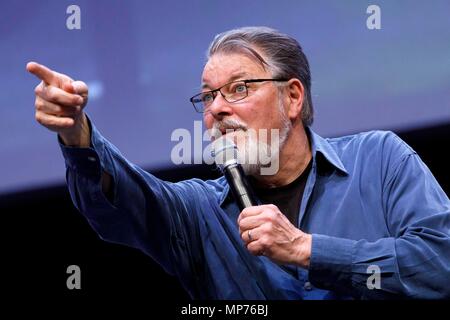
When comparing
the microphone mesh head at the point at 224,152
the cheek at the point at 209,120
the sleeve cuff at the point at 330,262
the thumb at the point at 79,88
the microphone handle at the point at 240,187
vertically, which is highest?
the thumb at the point at 79,88

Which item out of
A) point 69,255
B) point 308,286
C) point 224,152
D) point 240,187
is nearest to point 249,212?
point 240,187

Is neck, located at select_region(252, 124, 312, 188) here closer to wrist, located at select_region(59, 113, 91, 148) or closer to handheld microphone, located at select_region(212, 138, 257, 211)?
handheld microphone, located at select_region(212, 138, 257, 211)

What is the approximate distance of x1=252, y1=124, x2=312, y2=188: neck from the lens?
1617 millimetres

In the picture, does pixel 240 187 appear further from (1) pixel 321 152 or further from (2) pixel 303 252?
(1) pixel 321 152

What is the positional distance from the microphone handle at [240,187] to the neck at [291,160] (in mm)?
280

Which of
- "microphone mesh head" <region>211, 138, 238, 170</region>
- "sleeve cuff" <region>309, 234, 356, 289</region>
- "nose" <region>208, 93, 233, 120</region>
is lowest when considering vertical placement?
"sleeve cuff" <region>309, 234, 356, 289</region>

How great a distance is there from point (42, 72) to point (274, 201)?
2.24 feet

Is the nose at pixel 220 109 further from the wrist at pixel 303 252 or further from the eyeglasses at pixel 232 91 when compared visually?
the wrist at pixel 303 252

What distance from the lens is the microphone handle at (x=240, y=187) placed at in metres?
1.28

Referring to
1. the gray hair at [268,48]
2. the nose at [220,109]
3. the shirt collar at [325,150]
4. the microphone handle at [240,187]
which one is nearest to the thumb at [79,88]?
the microphone handle at [240,187]

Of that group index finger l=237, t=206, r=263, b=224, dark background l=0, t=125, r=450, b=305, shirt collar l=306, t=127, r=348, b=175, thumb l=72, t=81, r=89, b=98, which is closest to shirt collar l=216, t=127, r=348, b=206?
shirt collar l=306, t=127, r=348, b=175

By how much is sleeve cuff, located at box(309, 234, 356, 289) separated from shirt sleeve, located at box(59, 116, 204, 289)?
35 centimetres

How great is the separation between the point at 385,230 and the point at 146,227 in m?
0.53

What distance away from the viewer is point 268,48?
1.64 m
